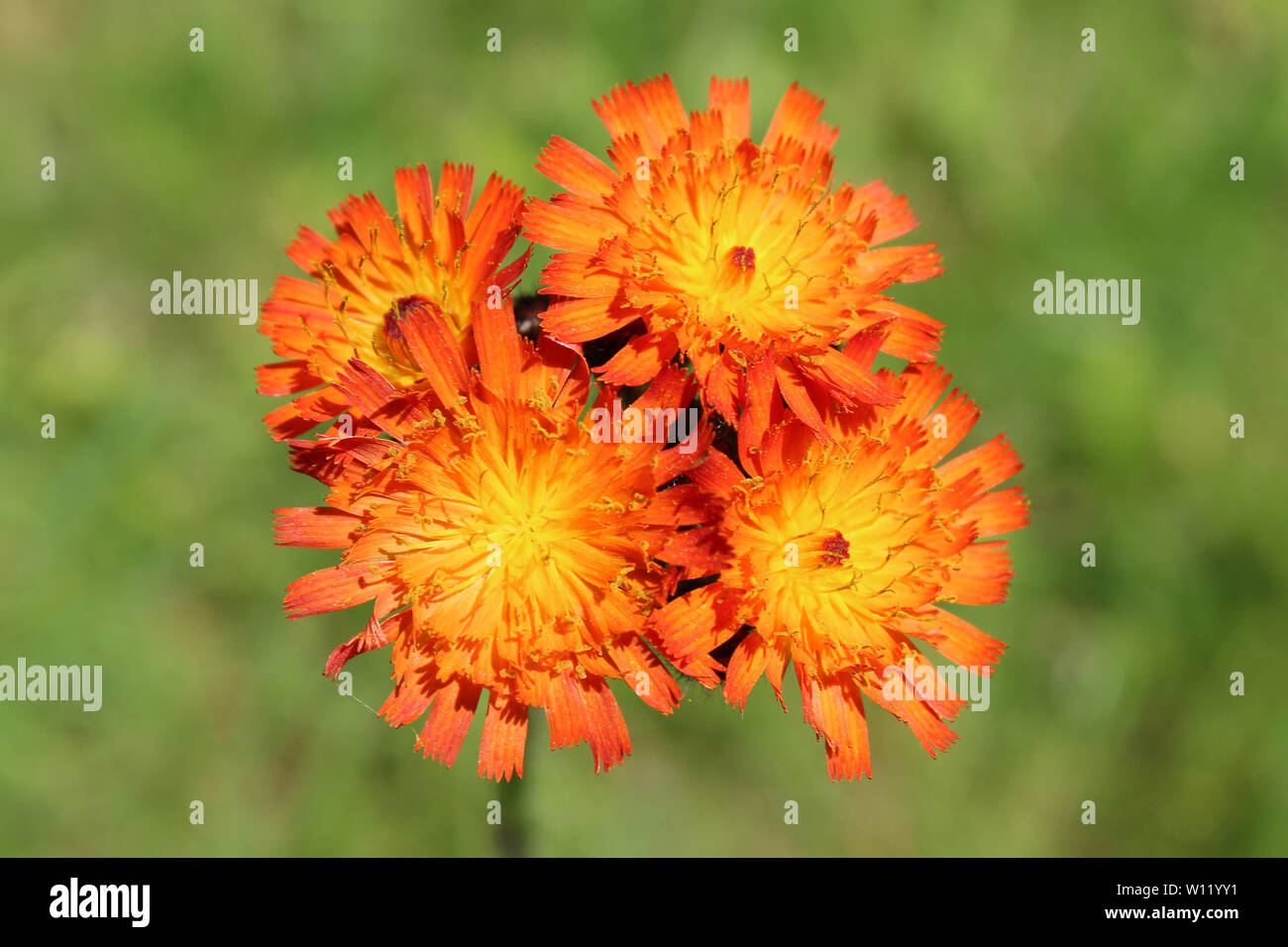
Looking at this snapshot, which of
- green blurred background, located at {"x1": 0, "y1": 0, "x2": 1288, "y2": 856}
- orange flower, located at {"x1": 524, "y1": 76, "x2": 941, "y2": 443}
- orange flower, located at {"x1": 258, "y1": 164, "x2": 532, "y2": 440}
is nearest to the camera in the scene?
orange flower, located at {"x1": 524, "y1": 76, "x2": 941, "y2": 443}

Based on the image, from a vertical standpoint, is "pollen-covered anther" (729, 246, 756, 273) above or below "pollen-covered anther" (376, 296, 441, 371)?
above

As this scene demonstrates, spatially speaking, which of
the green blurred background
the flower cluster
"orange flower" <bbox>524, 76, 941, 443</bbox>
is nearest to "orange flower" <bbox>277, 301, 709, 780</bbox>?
the flower cluster


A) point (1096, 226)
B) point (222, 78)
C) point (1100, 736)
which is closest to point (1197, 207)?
point (1096, 226)

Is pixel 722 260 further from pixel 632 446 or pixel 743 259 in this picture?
pixel 632 446

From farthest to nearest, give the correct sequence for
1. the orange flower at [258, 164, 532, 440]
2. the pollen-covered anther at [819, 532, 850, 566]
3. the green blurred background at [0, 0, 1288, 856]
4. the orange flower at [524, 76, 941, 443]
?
the green blurred background at [0, 0, 1288, 856] → the orange flower at [258, 164, 532, 440] → the pollen-covered anther at [819, 532, 850, 566] → the orange flower at [524, 76, 941, 443]

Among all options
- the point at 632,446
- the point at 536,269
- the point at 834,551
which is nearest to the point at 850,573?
the point at 834,551

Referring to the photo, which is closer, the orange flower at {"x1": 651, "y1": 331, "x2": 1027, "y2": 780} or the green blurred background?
the orange flower at {"x1": 651, "y1": 331, "x2": 1027, "y2": 780}

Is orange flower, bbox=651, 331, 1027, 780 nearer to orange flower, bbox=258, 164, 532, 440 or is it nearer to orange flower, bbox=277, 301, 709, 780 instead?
orange flower, bbox=277, 301, 709, 780
